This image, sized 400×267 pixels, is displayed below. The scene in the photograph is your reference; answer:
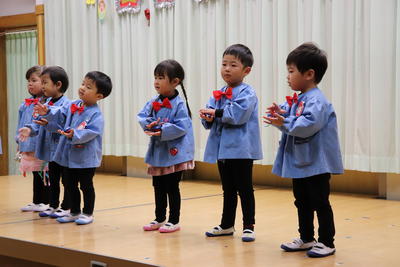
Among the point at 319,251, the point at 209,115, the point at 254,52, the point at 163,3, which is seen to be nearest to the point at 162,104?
the point at 209,115

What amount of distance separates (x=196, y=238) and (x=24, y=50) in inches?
207

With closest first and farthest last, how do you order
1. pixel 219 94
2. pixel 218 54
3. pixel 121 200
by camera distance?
1. pixel 219 94
2. pixel 121 200
3. pixel 218 54

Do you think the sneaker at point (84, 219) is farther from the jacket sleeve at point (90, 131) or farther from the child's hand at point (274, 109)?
the child's hand at point (274, 109)

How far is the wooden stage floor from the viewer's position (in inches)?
105

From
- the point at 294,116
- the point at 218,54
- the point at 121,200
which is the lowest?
the point at 121,200

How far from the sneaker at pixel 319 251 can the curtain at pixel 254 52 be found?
5.88 feet

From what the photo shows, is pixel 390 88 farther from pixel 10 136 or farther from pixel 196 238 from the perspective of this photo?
pixel 10 136

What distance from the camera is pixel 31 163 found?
13.2ft

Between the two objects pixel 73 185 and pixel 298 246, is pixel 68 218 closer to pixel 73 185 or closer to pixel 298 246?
pixel 73 185

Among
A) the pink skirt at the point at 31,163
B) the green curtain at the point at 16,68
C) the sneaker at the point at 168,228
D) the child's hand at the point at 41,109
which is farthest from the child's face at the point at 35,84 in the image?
the green curtain at the point at 16,68

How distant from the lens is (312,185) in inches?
104

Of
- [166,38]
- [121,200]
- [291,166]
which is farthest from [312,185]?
[166,38]

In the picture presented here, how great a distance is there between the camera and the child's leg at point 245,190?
3.05 meters

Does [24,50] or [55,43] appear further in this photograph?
[24,50]
